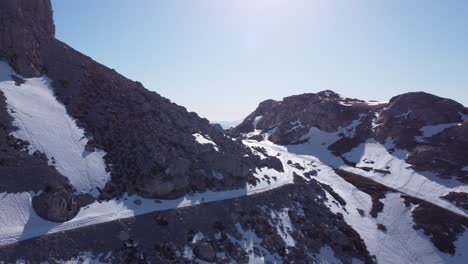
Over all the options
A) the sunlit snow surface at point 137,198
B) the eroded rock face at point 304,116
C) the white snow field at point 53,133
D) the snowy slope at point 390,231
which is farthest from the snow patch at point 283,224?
the eroded rock face at point 304,116

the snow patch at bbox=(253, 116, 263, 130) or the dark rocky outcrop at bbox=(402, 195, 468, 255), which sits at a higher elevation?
the snow patch at bbox=(253, 116, 263, 130)

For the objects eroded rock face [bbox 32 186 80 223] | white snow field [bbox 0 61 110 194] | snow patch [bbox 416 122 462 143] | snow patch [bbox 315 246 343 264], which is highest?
snow patch [bbox 416 122 462 143]

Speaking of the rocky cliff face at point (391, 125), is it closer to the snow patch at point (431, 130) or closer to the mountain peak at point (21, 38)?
the snow patch at point (431, 130)

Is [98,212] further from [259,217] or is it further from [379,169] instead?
[379,169]

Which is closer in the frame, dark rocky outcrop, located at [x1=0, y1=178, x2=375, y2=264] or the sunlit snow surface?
dark rocky outcrop, located at [x1=0, y1=178, x2=375, y2=264]

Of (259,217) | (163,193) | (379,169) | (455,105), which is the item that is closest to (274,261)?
(259,217)

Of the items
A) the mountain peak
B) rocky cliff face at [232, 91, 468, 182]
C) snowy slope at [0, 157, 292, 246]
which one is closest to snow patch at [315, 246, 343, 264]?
snowy slope at [0, 157, 292, 246]

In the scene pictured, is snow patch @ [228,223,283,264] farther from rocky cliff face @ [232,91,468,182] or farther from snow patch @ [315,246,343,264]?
rocky cliff face @ [232,91,468,182]

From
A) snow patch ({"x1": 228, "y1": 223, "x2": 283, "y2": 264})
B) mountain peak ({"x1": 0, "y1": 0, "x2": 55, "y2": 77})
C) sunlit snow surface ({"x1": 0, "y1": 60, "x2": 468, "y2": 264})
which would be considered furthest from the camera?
mountain peak ({"x1": 0, "y1": 0, "x2": 55, "y2": 77})
